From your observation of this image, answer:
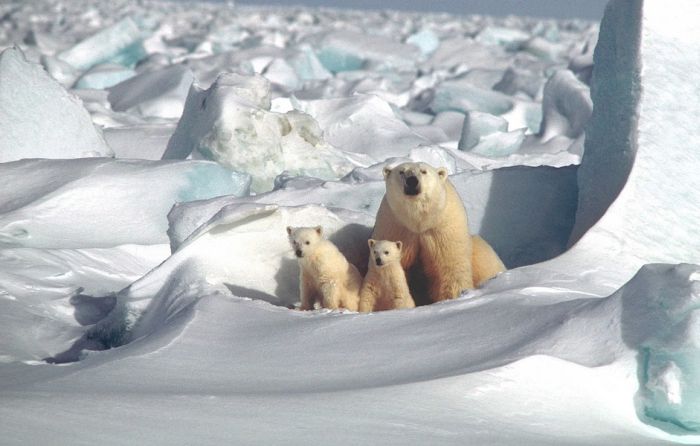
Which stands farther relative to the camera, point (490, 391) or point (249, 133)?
point (249, 133)

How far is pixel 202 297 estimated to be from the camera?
3.42 meters

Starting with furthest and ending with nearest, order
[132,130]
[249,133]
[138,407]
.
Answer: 1. [132,130]
2. [249,133]
3. [138,407]

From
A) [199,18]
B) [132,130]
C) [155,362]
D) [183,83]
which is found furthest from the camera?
[199,18]

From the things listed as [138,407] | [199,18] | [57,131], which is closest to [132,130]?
[57,131]

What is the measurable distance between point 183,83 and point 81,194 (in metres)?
4.02

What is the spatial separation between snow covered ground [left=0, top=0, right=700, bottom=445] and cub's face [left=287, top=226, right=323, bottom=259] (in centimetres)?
22

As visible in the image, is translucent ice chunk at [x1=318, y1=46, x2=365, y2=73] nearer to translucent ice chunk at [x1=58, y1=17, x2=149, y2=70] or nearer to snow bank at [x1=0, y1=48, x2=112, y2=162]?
translucent ice chunk at [x1=58, y1=17, x2=149, y2=70]

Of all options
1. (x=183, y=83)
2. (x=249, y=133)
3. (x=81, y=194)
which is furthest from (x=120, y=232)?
(x=183, y=83)

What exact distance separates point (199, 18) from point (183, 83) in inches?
765

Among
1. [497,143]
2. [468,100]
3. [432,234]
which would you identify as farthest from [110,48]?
[432,234]

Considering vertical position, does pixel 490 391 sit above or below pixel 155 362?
above

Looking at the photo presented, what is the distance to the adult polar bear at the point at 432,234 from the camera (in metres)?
3.56

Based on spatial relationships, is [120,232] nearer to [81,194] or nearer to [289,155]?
[81,194]

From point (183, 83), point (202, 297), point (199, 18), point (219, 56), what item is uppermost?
point (202, 297)
